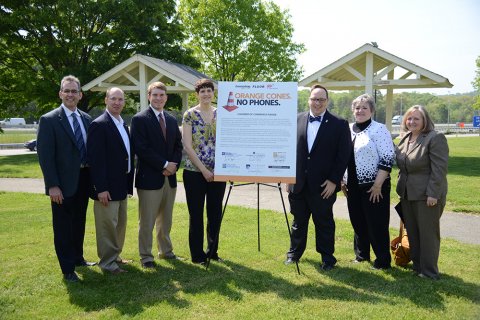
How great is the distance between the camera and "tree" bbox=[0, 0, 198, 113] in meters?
23.1

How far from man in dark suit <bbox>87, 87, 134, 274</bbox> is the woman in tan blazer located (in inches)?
126

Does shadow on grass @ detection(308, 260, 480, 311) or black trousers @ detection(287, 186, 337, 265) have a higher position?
black trousers @ detection(287, 186, 337, 265)

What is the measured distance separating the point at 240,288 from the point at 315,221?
126 cm

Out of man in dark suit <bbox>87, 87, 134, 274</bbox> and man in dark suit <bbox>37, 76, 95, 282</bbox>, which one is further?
man in dark suit <bbox>87, 87, 134, 274</bbox>

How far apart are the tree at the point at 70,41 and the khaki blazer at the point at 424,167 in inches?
828

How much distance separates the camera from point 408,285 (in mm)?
4734

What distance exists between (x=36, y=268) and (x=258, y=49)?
30.5 meters

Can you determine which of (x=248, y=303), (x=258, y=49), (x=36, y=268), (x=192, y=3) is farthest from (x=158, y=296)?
(x=192, y=3)

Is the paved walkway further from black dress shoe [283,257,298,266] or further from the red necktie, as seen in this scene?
the red necktie

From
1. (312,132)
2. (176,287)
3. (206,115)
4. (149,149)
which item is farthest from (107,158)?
(312,132)

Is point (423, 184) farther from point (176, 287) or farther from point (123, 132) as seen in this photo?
point (123, 132)

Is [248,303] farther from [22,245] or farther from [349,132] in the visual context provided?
[22,245]

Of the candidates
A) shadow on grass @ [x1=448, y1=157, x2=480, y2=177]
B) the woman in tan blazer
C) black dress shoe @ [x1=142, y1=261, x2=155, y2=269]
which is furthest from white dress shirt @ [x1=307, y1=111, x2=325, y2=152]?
shadow on grass @ [x1=448, y1=157, x2=480, y2=177]

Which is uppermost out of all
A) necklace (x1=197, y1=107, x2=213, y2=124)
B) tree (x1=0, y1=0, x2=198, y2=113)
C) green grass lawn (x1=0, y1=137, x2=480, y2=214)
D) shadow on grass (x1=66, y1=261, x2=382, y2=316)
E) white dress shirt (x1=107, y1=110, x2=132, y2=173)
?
tree (x1=0, y1=0, x2=198, y2=113)
